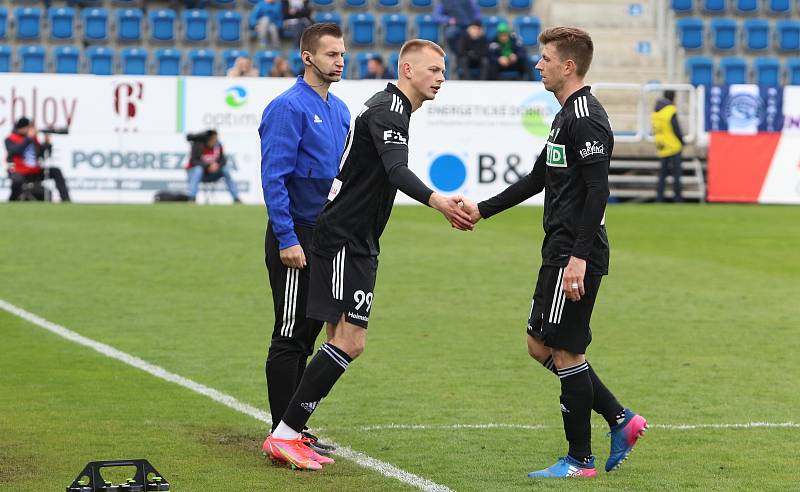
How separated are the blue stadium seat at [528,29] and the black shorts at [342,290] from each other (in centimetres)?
2419

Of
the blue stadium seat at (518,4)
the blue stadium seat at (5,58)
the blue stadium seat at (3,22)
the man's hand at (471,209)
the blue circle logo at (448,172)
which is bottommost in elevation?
the blue circle logo at (448,172)

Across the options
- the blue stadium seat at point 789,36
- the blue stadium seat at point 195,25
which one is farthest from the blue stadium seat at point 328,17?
the blue stadium seat at point 789,36

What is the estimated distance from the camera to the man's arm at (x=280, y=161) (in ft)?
23.8

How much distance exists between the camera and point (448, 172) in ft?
81.1

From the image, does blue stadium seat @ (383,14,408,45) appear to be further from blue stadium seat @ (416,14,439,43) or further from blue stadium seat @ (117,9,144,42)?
blue stadium seat @ (117,9,144,42)

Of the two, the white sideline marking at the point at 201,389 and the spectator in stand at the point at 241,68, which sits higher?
the spectator in stand at the point at 241,68

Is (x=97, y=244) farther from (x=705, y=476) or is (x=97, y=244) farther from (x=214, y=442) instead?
(x=705, y=476)

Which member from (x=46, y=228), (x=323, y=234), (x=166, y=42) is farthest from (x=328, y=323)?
(x=166, y=42)

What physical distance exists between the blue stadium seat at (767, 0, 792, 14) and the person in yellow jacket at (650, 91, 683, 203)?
8.47 meters

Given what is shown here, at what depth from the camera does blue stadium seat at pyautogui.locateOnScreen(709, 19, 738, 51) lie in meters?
32.3

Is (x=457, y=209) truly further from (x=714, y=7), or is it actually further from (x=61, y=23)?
(x=714, y=7)

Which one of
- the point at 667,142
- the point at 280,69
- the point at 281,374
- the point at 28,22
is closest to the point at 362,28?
the point at 280,69

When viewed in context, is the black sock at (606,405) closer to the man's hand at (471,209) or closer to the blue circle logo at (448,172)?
the man's hand at (471,209)

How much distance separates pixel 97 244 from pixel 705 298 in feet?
24.2
